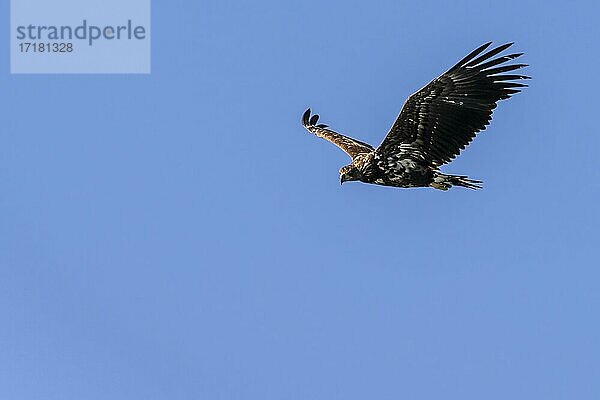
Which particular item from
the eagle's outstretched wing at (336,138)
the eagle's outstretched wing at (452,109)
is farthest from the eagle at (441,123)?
the eagle's outstretched wing at (336,138)

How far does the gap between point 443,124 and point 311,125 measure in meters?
8.15

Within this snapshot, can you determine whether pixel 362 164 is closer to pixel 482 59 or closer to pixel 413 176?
pixel 413 176

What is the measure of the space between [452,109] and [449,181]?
1531 mm

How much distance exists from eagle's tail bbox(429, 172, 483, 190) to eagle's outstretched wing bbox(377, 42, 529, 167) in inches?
12.9

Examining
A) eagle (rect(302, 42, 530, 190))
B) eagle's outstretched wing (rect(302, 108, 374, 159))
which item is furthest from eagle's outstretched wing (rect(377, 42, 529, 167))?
eagle's outstretched wing (rect(302, 108, 374, 159))

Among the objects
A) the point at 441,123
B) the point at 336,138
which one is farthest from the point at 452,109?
the point at 336,138

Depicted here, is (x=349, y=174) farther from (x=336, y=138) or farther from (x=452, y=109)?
(x=336, y=138)

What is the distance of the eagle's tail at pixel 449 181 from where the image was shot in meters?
27.6

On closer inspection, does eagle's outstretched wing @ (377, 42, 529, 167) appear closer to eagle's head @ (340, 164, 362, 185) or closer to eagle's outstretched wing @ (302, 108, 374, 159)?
eagle's head @ (340, 164, 362, 185)

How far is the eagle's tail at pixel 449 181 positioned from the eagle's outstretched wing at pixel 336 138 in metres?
3.37

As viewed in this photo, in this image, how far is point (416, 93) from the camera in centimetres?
2692

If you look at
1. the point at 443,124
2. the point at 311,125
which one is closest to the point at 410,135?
the point at 443,124

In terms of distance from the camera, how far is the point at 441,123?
27.5 m

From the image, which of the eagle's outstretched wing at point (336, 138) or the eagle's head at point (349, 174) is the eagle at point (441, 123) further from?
the eagle's outstretched wing at point (336, 138)
